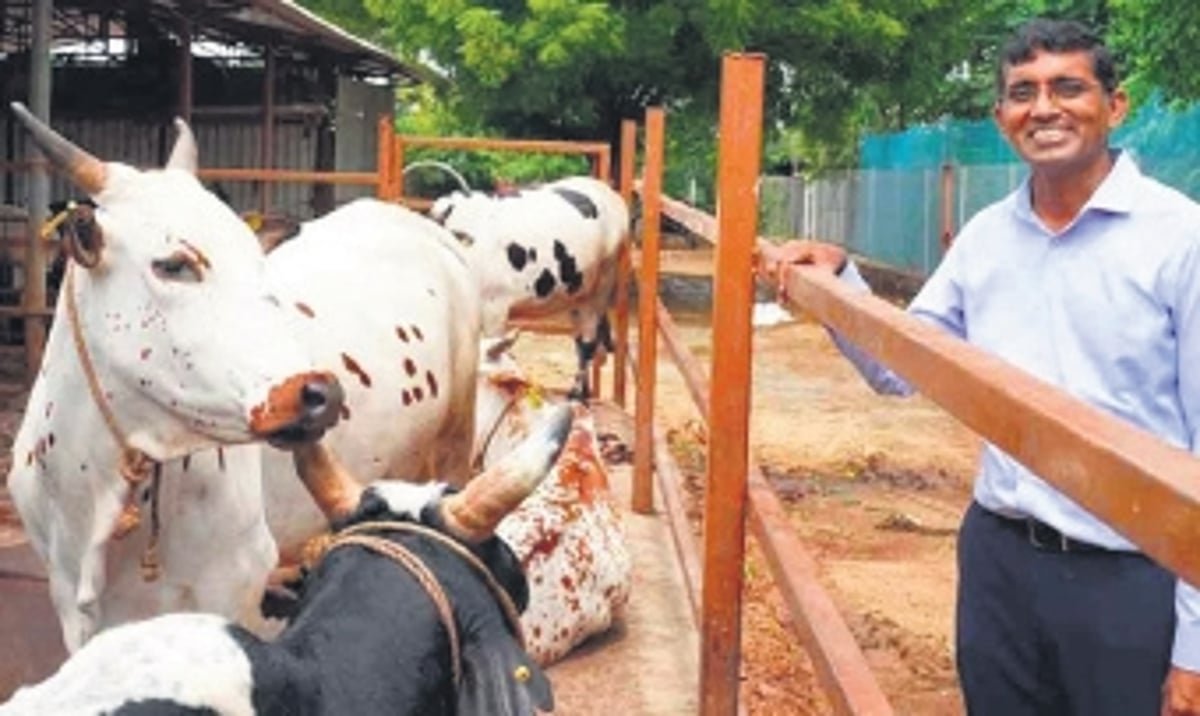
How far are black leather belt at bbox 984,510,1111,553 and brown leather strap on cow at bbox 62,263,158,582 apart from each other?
189 centimetres

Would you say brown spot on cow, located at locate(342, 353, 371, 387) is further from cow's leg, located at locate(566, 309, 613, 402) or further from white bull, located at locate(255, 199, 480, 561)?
cow's leg, located at locate(566, 309, 613, 402)

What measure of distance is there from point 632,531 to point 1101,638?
196 inches

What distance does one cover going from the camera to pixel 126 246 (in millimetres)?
3582

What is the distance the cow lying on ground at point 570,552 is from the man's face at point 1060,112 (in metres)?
2.44

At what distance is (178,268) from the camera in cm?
355

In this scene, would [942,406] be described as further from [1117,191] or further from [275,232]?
[275,232]

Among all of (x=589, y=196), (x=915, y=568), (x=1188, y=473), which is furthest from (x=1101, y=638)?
(x=589, y=196)

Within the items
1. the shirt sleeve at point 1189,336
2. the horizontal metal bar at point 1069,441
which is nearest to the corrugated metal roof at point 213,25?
the shirt sleeve at point 1189,336

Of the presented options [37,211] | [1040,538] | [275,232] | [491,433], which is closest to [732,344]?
[1040,538]

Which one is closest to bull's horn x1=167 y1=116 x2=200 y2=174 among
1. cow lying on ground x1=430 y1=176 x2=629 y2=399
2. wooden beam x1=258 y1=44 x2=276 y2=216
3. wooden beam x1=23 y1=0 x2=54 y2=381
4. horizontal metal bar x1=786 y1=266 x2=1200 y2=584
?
horizontal metal bar x1=786 y1=266 x2=1200 y2=584

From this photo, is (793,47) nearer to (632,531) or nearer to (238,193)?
(238,193)

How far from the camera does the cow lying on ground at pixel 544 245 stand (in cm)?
1117

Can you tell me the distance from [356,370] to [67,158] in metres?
1.45

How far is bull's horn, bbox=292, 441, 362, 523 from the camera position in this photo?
2520mm
